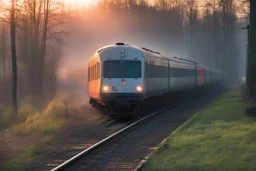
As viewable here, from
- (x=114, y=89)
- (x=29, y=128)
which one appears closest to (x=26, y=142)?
(x=29, y=128)

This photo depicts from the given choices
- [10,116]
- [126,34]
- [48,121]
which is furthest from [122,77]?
[126,34]

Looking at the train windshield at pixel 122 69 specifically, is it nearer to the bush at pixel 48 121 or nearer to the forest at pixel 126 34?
the bush at pixel 48 121

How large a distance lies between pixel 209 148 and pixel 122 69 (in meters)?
9.52

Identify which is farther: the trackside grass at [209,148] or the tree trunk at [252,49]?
the tree trunk at [252,49]

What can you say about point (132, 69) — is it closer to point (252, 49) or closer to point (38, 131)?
point (38, 131)

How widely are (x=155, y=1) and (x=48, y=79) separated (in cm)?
3599

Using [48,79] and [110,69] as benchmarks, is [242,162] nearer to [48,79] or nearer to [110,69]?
[110,69]

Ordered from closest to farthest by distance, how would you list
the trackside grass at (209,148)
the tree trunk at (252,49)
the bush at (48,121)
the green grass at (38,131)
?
the trackside grass at (209,148) < the green grass at (38,131) < the bush at (48,121) < the tree trunk at (252,49)

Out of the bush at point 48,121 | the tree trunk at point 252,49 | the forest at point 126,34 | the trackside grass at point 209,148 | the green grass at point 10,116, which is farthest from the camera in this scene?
the forest at point 126,34

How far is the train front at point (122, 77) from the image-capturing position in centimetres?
2072

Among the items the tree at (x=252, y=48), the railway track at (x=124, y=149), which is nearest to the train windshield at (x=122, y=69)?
the railway track at (x=124, y=149)

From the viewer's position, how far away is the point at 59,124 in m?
20.1

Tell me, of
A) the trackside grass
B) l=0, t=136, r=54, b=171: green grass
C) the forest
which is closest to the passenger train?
the trackside grass

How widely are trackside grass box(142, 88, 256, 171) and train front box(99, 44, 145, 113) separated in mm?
4204
